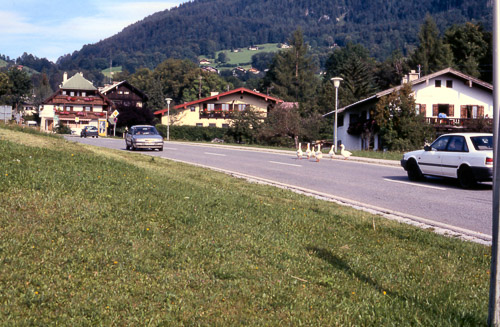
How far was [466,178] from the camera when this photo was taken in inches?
589

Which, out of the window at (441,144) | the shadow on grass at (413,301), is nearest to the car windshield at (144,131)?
the window at (441,144)

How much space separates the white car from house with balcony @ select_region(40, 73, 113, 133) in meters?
81.8

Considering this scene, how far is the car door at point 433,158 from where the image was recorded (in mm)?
16281

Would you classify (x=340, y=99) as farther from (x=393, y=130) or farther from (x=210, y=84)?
(x=210, y=84)

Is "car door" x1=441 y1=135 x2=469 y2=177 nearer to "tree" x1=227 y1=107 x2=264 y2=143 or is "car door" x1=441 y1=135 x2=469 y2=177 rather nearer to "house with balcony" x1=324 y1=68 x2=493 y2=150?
"house with balcony" x1=324 y1=68 x2=493 y2=150

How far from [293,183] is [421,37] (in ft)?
223

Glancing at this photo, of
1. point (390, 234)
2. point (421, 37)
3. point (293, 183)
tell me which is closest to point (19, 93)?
point (421, 37)

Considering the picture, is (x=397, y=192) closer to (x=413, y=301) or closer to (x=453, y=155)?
(x=453, y=155)

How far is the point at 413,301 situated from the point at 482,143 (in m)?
11.8

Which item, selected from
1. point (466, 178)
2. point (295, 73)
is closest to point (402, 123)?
point (466, 178)

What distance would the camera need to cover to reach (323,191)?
45.1ft

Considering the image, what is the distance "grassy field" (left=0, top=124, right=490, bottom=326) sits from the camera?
14.2 ft

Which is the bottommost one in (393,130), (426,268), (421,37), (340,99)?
(426,268)

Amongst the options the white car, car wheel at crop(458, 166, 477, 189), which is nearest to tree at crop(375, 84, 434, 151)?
the white car
